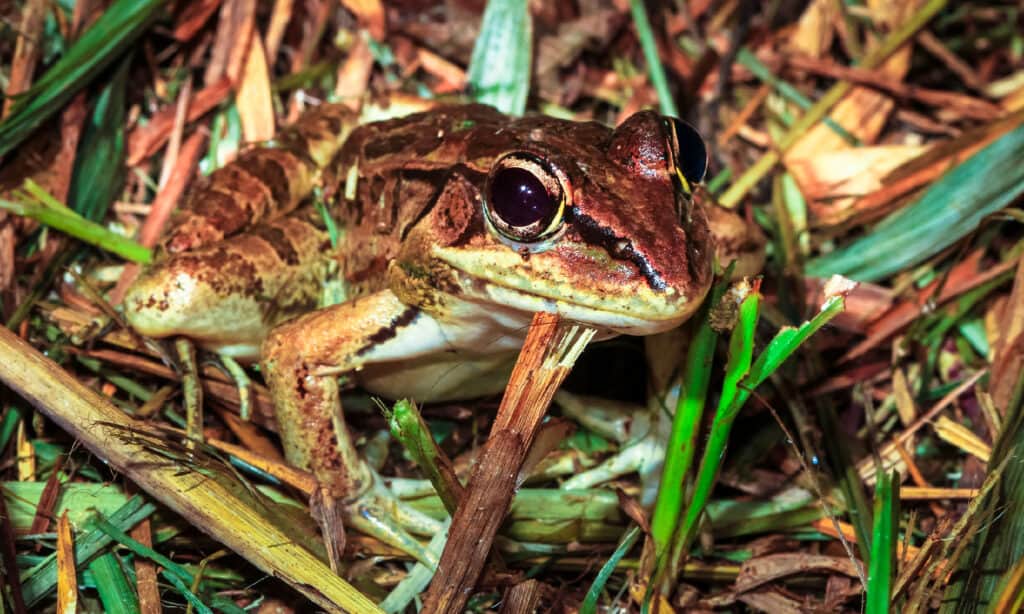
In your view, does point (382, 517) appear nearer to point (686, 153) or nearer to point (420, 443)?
point (420, 443)

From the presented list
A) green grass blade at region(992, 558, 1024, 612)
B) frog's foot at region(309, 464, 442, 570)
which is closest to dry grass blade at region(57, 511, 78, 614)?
frog's foot at region(309, 464, 442, 570)

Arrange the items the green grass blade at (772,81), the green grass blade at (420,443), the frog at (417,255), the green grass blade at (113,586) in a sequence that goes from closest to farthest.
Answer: the green grass blade at (420,443) → the frog at (417,255) → the green grass blade at (113,586) → the green grass blade at (772,81)

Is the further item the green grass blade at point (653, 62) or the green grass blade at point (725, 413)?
the green grass blade at point (653, 62)

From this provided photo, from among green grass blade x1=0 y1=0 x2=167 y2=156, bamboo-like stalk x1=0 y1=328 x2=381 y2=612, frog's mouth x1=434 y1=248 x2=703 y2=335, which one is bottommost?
bamboo-like stalk x1=0 y1=328 x2=381 y2=612

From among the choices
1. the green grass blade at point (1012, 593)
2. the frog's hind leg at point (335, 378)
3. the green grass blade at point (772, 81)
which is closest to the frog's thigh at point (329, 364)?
the frog's hind leg at point (335, 378)

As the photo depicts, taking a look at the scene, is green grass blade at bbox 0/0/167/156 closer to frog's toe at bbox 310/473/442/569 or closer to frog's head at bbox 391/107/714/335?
frog's head at bbox 391/107/714/335

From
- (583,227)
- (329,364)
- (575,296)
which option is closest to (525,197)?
(583,227)

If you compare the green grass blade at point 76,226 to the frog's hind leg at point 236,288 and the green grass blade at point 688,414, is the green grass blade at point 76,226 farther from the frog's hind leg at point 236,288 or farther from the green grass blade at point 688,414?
the green grass blade at point 688,414
